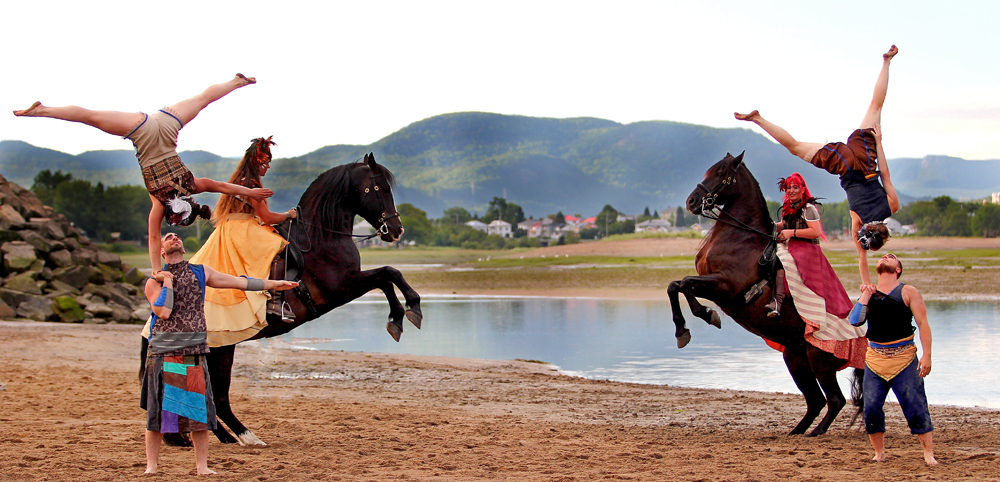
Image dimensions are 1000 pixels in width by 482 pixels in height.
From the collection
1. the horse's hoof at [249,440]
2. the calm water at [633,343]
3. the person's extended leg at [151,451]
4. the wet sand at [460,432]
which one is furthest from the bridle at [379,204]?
the calm water at [633,343]

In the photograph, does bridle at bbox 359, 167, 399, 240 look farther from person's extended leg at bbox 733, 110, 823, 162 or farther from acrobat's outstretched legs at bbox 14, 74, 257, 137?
person's extended leg at bbox 733, 110, 823, 162

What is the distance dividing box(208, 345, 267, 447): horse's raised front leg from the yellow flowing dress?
19cm

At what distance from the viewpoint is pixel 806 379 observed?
757cm

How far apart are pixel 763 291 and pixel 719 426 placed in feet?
5.59

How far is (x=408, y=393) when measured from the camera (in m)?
10.5

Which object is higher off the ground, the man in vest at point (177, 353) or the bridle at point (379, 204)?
Result: the bridle at point (379, 204)

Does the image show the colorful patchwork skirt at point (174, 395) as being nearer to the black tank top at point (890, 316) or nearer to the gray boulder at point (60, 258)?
the black tank top at point (890, 316)

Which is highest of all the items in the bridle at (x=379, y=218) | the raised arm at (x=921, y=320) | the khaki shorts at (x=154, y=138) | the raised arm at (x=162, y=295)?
the khaki shorts at (x=154, y=138)

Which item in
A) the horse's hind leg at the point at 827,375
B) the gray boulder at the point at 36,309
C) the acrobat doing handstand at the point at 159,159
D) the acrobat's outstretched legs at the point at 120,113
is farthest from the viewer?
the gray boulder at the point at 36,309

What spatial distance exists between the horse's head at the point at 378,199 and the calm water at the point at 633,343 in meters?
6.10

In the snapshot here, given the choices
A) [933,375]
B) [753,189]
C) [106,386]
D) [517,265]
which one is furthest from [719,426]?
[517,265]

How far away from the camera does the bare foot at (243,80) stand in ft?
21.2

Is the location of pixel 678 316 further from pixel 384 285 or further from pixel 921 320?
pixel 384 285

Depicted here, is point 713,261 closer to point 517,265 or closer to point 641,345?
point 641,345
